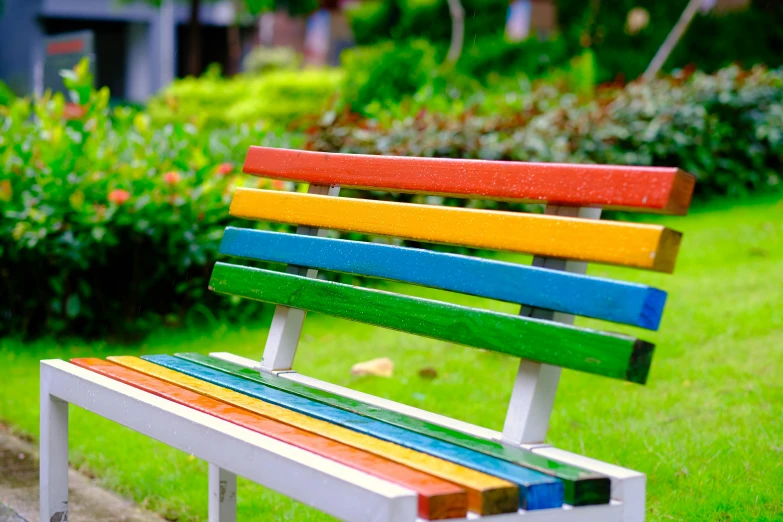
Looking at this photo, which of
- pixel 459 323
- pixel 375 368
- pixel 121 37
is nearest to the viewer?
pixel 459 323

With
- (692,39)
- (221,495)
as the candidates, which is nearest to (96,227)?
(221,495)

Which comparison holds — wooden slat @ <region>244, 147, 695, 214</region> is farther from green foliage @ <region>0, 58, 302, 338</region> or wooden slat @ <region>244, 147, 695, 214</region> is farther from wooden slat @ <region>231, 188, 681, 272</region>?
green foliage @ <region>0, 58, 302, 338</region>

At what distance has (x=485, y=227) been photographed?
197cm

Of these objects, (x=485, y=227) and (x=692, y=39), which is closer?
(x=485, y=227)

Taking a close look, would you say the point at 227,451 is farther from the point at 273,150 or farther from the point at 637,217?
the point at 637,217

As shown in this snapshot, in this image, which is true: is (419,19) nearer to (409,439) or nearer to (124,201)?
(124,201)

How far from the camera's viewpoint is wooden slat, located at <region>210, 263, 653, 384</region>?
1626 mm

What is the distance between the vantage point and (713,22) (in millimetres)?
14695

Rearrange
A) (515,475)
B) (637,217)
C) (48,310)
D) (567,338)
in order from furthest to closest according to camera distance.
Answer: (637,217), (48,310), (567,338), (515,475)

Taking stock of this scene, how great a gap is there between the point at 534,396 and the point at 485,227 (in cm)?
37

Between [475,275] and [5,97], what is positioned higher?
[475,275]

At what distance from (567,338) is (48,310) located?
12.2ft

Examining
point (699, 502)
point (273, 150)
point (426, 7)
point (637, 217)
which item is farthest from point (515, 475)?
point (426, 7)

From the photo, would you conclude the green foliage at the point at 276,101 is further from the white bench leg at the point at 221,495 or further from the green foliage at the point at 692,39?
the white bench leg at the point at 221,495
